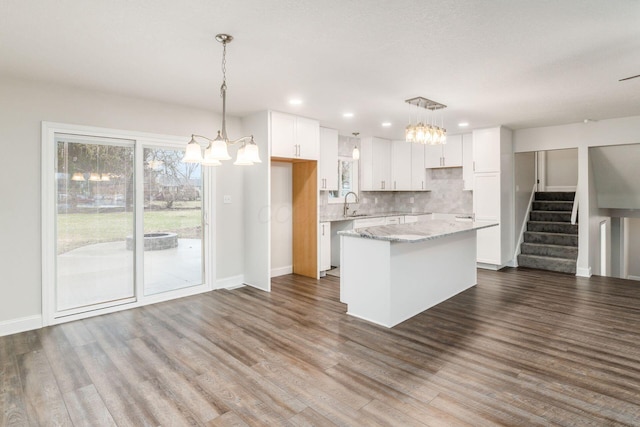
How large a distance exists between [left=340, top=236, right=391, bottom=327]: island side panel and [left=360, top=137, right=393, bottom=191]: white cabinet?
10.8 feet

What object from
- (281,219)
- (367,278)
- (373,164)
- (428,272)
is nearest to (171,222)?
(281,219)

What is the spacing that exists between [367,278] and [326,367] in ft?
3.98

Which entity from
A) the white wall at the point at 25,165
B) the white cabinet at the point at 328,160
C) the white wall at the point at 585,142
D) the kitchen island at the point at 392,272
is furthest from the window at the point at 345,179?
the white wall at the point at 25,165

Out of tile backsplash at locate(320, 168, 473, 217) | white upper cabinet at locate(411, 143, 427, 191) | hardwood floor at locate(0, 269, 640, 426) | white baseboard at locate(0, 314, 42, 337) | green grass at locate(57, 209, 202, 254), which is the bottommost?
hardwood floor at locate(0, 269, 640, 426)

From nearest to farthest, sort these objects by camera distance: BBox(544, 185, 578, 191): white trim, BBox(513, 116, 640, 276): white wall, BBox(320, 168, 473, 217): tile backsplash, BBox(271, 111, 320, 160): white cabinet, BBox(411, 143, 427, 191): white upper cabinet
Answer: BBox(271, 111, 320, 160): white cabinet < BBox(513, 116, 640, 276): white wall < BBox(320, 168, 473, 217): tile backsplash < BBox(411, 143, 427, 191): white upper cabinet < BBox(544, 185, 578, 191): white trim

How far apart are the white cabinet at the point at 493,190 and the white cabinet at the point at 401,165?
1378 millimetres

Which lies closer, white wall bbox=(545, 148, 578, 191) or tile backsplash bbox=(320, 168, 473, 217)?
tile backsplash bbox=(320, 168, 473, 217)

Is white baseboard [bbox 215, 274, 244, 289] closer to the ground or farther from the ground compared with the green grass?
closer to the ground

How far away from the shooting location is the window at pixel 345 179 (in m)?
6.75

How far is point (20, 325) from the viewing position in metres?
3.55

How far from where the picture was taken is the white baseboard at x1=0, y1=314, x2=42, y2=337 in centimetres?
346

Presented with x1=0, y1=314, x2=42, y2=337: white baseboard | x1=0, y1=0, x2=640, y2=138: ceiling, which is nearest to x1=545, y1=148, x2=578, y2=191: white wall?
x1=0, y1=0, x2=640, y2=138: ceiling

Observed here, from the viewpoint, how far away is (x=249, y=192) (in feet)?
17.1

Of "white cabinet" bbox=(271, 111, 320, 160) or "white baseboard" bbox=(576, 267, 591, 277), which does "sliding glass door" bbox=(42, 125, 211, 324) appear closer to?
"white cabinet" bbox=(271, 111, 320, 160)
